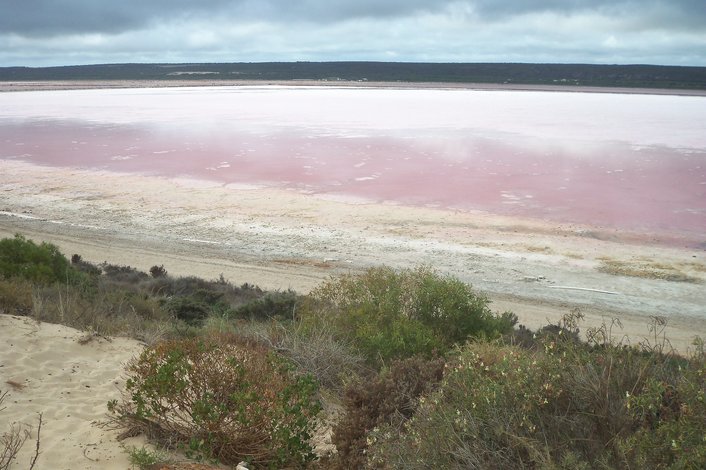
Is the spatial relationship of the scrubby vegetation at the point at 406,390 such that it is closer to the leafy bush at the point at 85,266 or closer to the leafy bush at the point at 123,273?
the leafy bush at the point at 123,273

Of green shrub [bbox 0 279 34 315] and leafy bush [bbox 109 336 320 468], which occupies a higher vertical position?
leafy bush [bbox 109 336 320 468]

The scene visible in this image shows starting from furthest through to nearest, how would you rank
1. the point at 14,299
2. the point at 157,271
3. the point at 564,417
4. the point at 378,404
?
the point at 157,271 → the point at 14,299 → the point at 378,404 → the point at 564,417

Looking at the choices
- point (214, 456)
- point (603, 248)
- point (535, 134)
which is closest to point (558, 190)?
point (603, 248)

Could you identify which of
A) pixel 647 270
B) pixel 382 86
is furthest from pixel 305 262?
pixel 382 86

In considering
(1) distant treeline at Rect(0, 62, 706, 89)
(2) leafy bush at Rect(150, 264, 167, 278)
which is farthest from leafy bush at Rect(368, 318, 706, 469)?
(1) distant treeline at Rect(0, 62, 706, 89)

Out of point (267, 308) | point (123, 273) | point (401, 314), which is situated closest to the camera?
point (401, 314)

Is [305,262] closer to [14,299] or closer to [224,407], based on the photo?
[14,299]

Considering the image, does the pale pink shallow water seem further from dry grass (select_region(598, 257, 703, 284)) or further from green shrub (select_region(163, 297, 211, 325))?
green shrub (select_region(163, 297, 211, 325))
